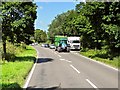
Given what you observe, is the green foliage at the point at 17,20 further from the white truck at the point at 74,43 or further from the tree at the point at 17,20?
the white truck at the point at 74,43

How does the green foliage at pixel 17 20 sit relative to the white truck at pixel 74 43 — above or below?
above

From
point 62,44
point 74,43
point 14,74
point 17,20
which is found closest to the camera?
point 14,74

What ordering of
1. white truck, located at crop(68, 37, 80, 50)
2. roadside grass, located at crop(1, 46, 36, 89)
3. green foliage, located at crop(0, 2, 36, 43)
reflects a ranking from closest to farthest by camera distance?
roadside grass, located at crop(1, 46, 36, 89) < green foliage, located at crop(0, 2, 36, 43) < white truck, located at crop(68, 37, 80, 50)

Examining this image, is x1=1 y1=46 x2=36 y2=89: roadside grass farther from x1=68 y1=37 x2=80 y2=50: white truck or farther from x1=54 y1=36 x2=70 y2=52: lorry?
x1=68 y1=37 x2=80 y2=50: white truck

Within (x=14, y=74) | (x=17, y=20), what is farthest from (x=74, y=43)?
(x=14, y=74)

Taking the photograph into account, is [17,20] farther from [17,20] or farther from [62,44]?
[62,44]

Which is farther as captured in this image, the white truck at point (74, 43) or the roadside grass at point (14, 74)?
the white truck at point (74, 43)

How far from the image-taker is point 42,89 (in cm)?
1477

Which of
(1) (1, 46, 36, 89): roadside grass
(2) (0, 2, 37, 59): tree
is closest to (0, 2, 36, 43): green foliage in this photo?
(2) (0, 2, 37, 59): tree

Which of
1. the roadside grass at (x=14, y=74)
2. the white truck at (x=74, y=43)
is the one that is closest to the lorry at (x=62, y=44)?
the white truck at (x=74, y=43)

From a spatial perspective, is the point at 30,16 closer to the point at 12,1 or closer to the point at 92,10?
the point at 12,1

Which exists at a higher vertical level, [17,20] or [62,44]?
[17,20]

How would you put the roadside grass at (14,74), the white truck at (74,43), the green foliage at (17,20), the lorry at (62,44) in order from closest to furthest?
the roadside grass at (14,74) < the green foliage at (17,20) < the lorry at (62,44) < the white truck at (74,43)

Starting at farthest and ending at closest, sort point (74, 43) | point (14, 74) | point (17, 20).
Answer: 1. point (74, 43)
2. point (17, 20)
3. point (14, 74)
